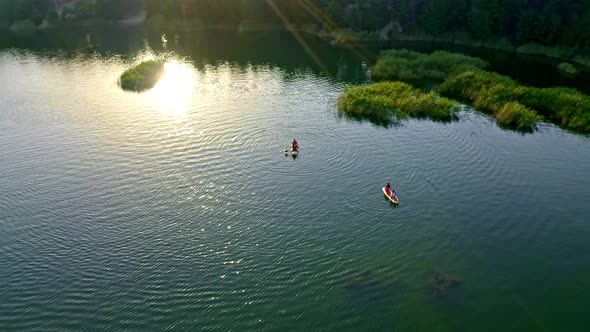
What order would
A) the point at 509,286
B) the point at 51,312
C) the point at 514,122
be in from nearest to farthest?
the point at 51,312 → the point at 509,286 → the point at 514,122

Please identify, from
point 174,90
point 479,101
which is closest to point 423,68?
point 479,101

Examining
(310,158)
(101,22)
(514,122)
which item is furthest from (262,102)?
(101,22)

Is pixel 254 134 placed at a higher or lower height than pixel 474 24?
lower

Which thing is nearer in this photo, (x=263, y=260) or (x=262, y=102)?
(x=263, y=260)

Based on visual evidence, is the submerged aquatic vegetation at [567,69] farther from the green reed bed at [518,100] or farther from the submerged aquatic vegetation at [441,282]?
the submerged aquatic vegetation at [441,282]

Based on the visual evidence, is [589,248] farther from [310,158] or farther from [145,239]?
[145,239]

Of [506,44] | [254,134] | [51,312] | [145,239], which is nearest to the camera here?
[51,312]
